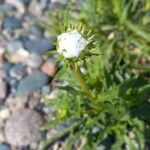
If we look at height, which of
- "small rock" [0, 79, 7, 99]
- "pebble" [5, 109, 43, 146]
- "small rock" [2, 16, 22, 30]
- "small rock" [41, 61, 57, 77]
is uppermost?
"small rock" [2, 16, 22, 30]

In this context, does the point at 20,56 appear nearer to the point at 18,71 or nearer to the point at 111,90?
the point at 18,71

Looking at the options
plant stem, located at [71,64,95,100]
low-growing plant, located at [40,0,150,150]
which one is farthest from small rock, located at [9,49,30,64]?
plant stem, located at [71,64,95,100]

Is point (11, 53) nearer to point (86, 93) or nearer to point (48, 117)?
point (48, 117)

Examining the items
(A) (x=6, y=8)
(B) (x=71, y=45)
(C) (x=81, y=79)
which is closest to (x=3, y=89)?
(A) (x=6, y=8)

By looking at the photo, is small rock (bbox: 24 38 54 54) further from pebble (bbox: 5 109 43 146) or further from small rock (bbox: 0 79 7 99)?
pebble (bbox: 5 109 43 146)

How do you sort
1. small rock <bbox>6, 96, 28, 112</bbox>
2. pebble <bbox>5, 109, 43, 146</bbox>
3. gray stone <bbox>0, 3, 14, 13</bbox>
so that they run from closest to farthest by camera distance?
pebble <bbox>5, 109, 43, 146</bbox>
small rock <bbox>6, 96, 28, 112</bbox>
gray stone <bbox>0, 3, 14, 13</bbox>

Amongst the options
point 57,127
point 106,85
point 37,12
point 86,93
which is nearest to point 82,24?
point 86,93

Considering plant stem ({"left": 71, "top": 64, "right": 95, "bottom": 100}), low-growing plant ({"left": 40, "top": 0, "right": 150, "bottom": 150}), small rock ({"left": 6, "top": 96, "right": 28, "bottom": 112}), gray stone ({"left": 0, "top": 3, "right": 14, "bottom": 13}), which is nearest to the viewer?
plant stem ({"left": 71, "top": 64, "right": 95, "bottom": 100})
